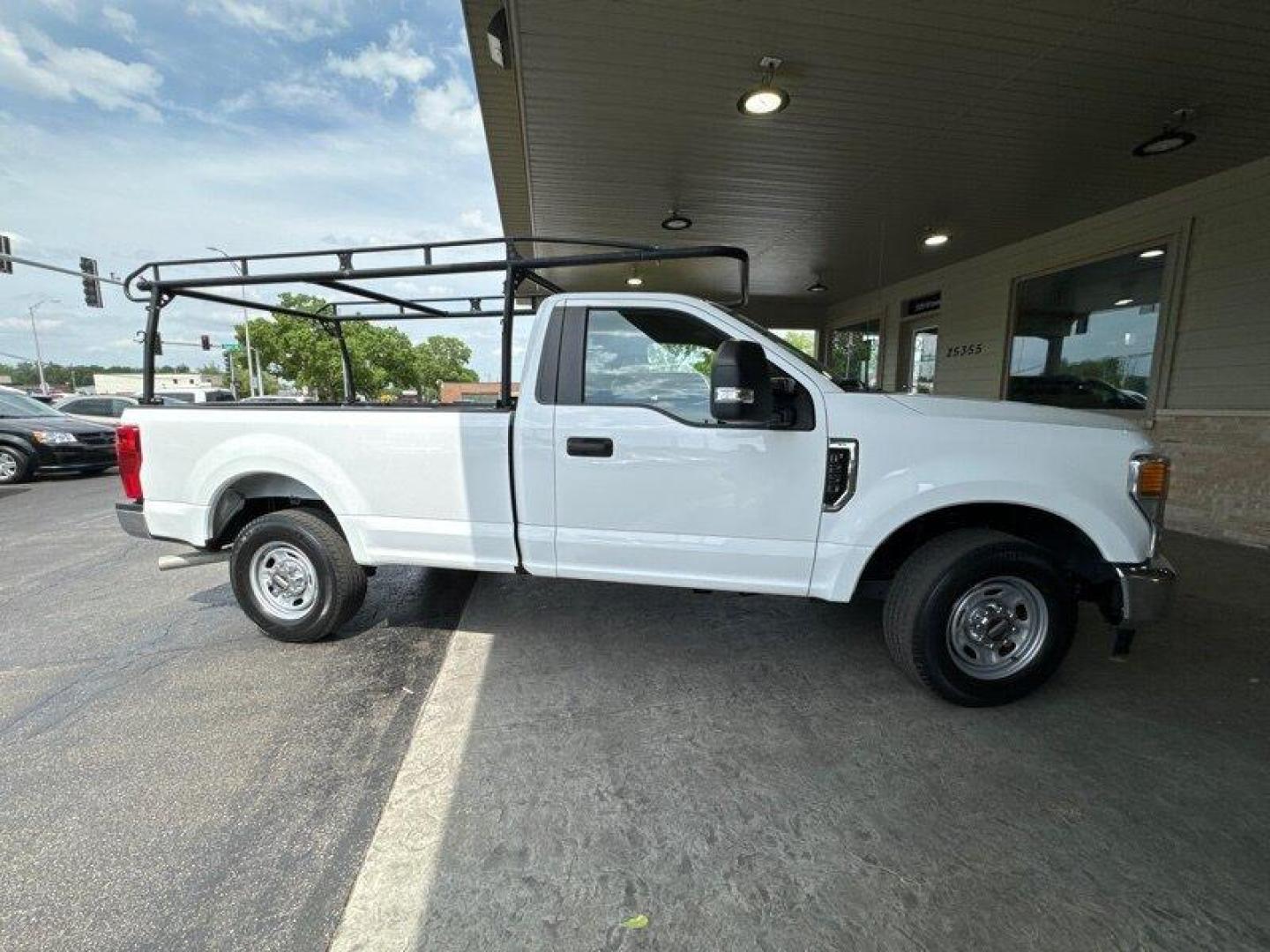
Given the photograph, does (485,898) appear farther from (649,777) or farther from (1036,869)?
(1036,869)

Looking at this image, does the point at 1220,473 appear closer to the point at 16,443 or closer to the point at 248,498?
the point at 248,498

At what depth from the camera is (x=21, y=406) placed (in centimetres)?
1022

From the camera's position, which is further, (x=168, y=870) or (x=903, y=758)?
(x=903, y=758)

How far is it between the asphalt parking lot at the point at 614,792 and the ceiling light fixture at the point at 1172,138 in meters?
4.06

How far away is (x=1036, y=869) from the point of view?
6.26ft

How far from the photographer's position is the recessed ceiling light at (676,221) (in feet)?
24.3

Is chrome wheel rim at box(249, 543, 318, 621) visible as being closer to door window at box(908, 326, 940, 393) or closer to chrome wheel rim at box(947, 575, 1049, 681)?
chrome wheel rim at box(947, 575, 1049, 681)

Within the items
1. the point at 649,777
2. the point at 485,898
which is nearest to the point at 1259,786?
the point at 649,777

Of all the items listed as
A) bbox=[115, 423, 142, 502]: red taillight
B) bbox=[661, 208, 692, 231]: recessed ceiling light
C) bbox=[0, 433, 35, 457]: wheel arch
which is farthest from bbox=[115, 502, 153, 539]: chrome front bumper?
bbox=[0, 433, 35, 457]: wheel arch

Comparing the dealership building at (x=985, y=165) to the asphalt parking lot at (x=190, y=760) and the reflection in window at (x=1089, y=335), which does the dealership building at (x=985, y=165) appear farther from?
the asphalt parking lot at (x=190, y=760)

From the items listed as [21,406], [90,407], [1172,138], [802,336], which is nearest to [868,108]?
[1172,138]

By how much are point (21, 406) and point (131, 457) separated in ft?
34.0

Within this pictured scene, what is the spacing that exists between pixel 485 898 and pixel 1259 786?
3.04 metres

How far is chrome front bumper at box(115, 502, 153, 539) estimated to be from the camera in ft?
11.7
